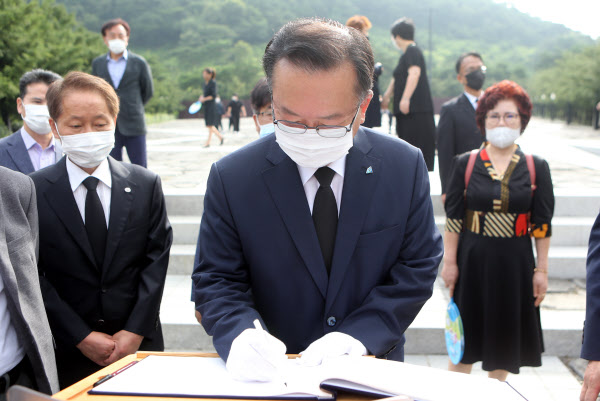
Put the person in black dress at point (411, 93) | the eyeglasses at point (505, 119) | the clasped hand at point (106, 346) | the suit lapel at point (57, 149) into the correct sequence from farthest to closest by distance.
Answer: the person in black dress at point (411, 93) → the suit lapel at point (57, 149) → the eyeglasses at point (505, 119) → the clasped hand at point (106, 346)

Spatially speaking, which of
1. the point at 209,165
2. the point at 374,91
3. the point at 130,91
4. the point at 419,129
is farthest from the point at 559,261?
the point at 209,165

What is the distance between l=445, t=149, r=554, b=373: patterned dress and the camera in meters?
2.89

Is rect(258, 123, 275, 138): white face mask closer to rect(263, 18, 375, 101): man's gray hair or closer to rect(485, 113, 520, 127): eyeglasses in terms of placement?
rect(485, 113, 520, 127): eyeglasses

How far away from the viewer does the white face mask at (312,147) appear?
142cm

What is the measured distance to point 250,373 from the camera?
1.19 m

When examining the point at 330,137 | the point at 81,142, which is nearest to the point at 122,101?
the point at 81,142

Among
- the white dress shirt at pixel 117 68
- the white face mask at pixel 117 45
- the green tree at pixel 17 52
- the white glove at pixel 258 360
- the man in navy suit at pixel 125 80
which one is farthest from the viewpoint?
the green tree at pixel 17 52

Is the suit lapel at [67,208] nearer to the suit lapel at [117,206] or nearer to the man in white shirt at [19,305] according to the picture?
the suit lapel at [117,206]

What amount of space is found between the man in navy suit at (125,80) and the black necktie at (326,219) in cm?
429

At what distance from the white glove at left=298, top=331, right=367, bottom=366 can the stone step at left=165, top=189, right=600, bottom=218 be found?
4165 millimetres

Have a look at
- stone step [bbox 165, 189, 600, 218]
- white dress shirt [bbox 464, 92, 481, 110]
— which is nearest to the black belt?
stone step [bbox 165, 189, 600, 218]

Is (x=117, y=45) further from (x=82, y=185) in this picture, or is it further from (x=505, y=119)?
(x=505, y=119)

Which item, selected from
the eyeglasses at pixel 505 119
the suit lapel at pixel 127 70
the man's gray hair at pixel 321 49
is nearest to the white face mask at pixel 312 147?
the man's gray hair at pixel 321 49

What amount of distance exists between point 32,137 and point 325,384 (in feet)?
9.09
